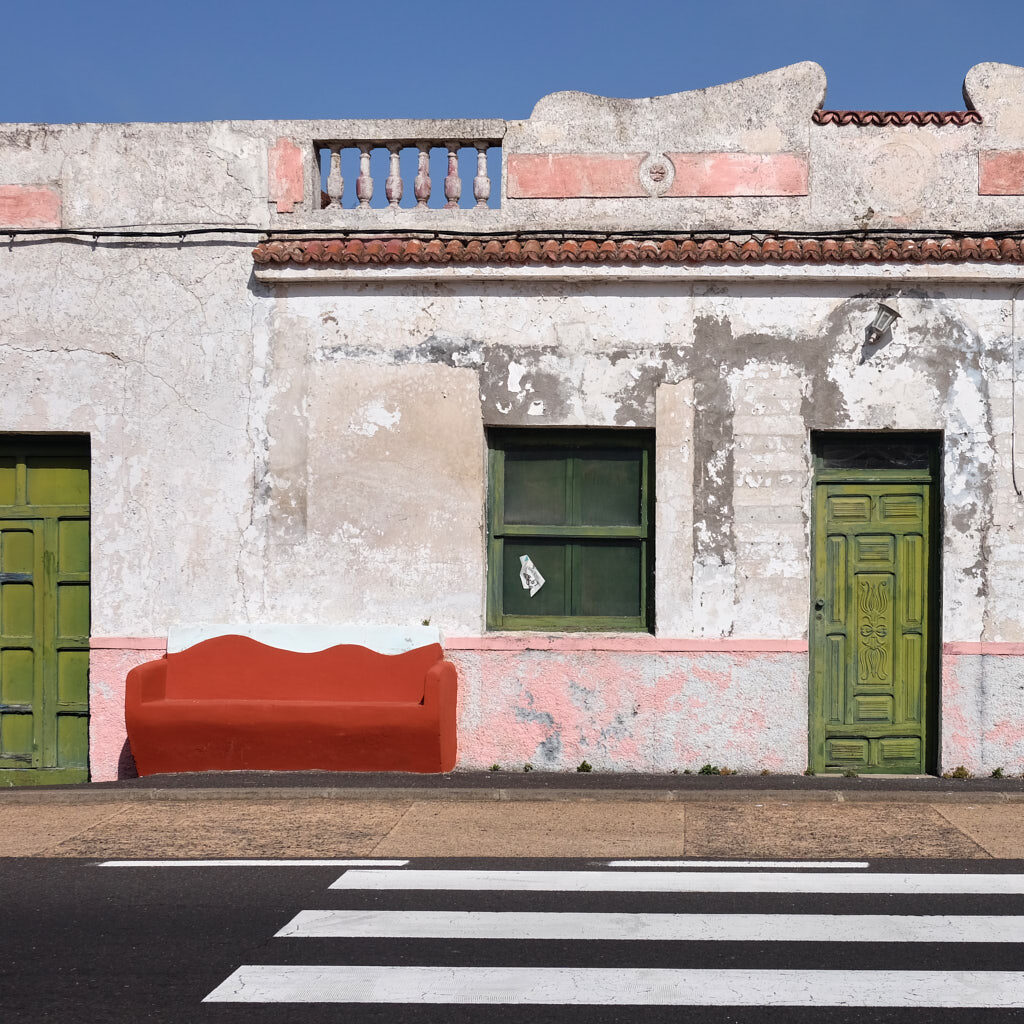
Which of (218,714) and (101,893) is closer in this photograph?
(101,893)

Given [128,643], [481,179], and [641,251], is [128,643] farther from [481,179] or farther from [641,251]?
[641,251]

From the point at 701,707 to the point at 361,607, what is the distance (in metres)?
2.65

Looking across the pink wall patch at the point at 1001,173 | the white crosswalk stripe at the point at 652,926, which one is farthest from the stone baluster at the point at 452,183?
the white crosswalk stripe at the point at 652,926

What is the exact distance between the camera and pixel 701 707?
8.92m

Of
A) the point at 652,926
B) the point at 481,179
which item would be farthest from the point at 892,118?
the point at 652,926

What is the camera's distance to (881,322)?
8.80 metres

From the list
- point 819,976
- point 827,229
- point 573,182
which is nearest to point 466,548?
point 573,182

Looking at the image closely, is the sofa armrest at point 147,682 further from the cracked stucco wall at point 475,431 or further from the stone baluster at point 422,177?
the stone baluster at point 422,177

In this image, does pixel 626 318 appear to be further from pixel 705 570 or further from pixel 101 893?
pixel 101 893

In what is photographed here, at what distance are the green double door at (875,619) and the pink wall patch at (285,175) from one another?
4.51 m

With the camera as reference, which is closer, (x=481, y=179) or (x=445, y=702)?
(x=445, y=702)

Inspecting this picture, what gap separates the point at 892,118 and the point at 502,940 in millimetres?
6806

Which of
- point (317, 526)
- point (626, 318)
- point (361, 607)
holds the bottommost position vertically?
point (361, 607)

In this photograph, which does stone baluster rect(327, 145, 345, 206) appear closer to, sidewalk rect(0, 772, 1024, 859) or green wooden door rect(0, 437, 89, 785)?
green wooden door rect(0, 437, 89, 785)
